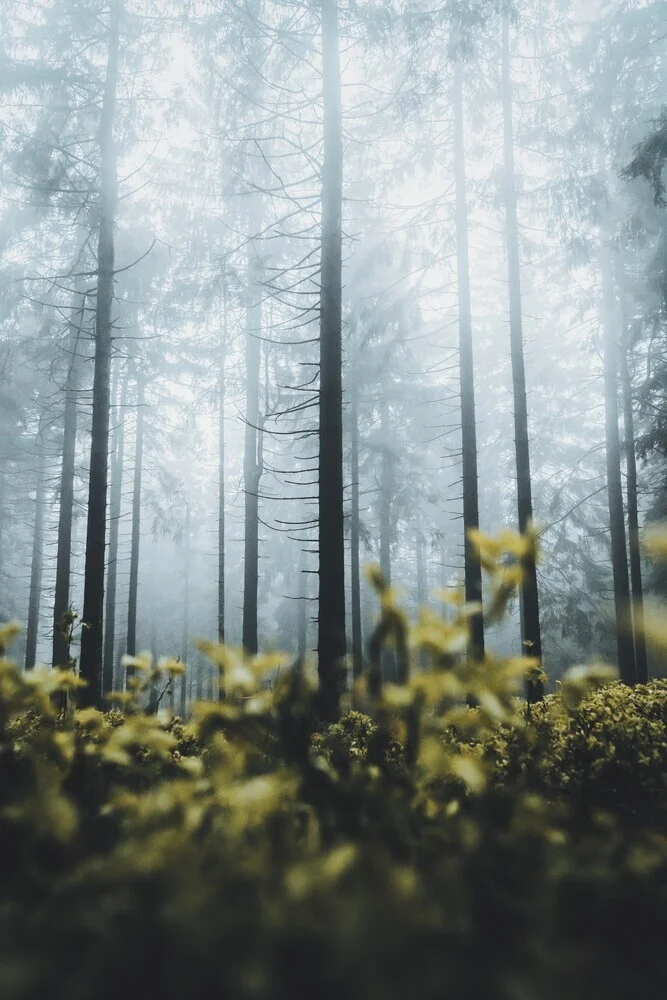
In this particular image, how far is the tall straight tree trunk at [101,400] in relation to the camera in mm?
7961

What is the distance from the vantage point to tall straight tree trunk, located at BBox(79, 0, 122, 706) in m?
7.96

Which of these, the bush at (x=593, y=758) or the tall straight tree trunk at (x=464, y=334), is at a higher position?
the tall straight tree trunk at (x=464, y=334)

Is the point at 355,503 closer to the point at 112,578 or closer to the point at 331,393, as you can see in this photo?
the point at 112,578

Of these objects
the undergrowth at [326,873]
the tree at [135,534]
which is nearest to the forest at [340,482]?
the undergrowth at [326,873]

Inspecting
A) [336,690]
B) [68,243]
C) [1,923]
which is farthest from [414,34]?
[68,243]

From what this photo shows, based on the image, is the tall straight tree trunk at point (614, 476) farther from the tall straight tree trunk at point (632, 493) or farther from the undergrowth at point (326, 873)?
the undergrowth at point (326, 873)

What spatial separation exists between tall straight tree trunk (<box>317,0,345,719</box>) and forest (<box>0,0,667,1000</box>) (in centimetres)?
4

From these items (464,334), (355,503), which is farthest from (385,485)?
(464,334)

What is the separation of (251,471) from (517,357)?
7.11 metres

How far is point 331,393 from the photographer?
6.27 m

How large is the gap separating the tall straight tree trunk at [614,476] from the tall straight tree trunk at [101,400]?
11609mm

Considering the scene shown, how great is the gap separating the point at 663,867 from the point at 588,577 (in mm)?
17762

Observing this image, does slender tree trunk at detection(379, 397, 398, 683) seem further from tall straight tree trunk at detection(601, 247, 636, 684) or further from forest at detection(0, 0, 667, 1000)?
tall straight tree trunk at detection(601, 247, 636, 684)

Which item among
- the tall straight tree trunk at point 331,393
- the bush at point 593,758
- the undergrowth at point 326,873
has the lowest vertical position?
the bush at point 593,758
